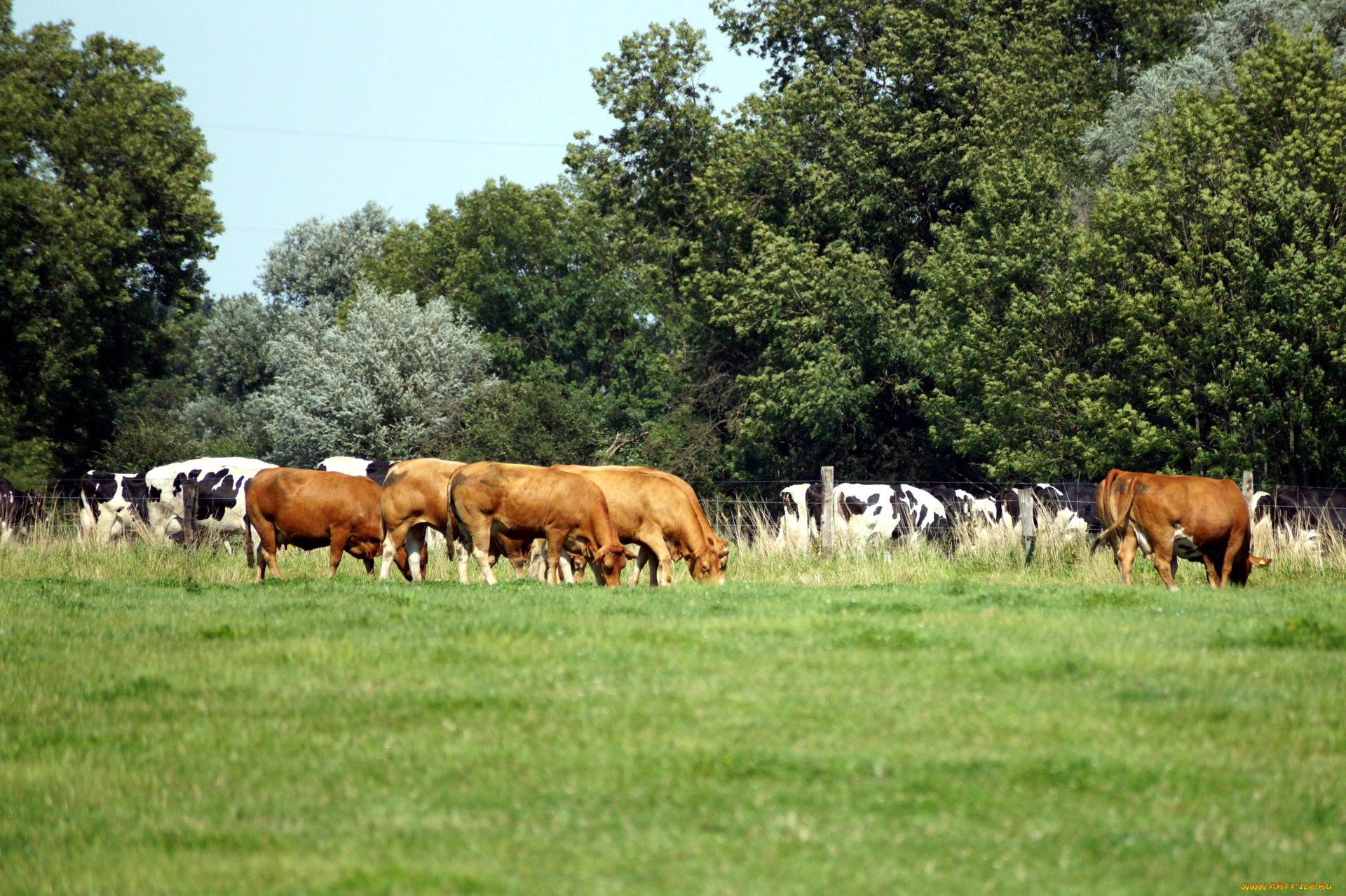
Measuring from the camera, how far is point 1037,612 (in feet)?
39.0

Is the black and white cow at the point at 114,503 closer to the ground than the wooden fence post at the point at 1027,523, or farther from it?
farther from it

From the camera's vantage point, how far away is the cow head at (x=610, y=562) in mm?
16672

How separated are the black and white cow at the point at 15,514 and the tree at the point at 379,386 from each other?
18.4m

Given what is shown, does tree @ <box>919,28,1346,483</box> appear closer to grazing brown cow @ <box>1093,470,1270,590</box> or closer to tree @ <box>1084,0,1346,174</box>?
tree @ <box>1084,0,1346,174</box>

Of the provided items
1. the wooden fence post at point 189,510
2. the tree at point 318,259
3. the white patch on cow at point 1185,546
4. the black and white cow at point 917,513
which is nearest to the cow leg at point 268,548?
the wooden fence post at point 189,510

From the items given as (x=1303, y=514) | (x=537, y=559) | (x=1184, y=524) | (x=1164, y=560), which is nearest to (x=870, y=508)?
(x=1303, y=514)

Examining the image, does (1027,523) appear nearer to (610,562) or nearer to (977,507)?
(977,507)

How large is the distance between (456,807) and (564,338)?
199 ft

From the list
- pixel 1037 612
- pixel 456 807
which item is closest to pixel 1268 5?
pixel 1037 612

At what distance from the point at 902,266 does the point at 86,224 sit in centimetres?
2628

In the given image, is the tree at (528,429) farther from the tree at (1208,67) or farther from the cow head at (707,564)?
the cow head at (707,564)

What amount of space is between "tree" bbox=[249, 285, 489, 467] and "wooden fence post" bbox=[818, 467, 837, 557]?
2609cm

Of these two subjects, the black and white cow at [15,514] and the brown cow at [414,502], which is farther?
the black and white cow at [15,514]

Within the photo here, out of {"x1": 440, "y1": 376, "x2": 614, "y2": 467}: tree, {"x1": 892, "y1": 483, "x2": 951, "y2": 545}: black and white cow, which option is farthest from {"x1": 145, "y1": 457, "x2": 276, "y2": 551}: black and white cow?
{"x1": 892, "y1": 483, "x2": 951, "y2": 545}: black and white cow
